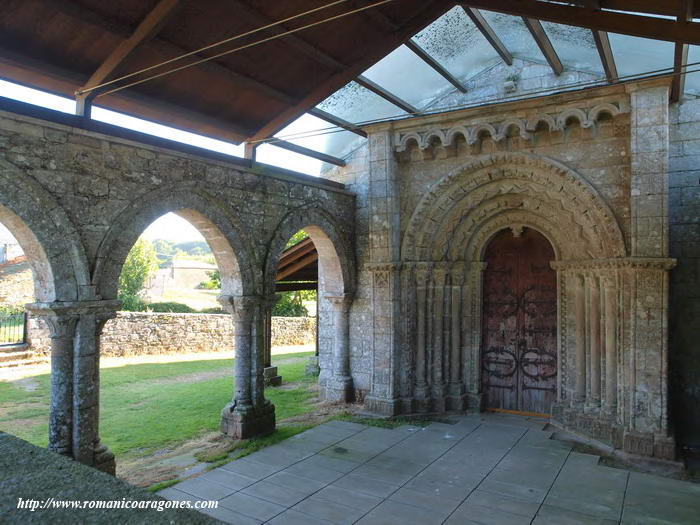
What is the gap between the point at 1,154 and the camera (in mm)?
3744

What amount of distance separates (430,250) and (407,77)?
239 centimetres

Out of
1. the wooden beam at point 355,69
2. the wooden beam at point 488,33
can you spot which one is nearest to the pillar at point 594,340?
the wooden beam at point 488,33

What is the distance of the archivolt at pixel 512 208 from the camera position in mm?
5738

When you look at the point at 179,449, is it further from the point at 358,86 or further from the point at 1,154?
the point at 358,86

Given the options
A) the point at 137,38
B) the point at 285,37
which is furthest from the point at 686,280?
the point at 137,38

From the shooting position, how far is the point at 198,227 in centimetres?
562

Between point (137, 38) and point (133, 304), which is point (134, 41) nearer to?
point (137, 38)

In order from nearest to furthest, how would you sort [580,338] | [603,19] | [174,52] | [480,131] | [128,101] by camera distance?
[603,19] < [174,52] < [128,101] < [580,338] < [480,131]

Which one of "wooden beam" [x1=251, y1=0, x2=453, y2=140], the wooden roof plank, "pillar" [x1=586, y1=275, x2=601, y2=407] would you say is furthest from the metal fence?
"pillar" [x1=586, y1=275, x2=601, y2=407]

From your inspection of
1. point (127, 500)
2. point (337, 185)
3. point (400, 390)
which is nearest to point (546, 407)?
point (400, 390)

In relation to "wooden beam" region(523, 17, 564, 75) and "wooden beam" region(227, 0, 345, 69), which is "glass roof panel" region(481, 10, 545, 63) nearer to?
"wooden beam" region(523, 17, 564, 75)

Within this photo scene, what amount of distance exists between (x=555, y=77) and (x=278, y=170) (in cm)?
404

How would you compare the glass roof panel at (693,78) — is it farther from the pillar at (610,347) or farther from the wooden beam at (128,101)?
the wooden beam at (128,101)

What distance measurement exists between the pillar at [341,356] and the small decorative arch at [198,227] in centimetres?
183
